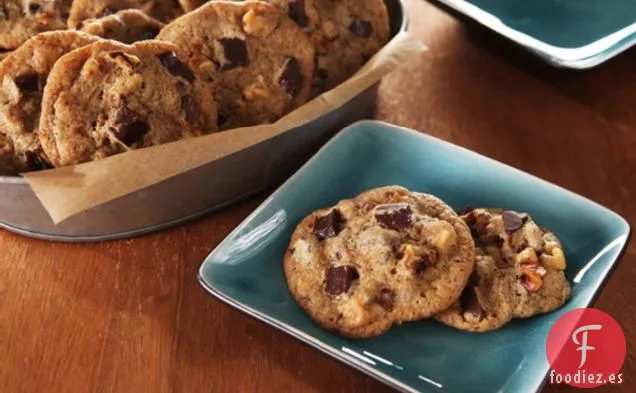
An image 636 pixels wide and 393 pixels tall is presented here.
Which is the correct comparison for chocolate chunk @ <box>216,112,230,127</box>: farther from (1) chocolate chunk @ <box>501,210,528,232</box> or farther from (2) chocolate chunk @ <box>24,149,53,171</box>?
→ (1) chocolate chunk @ <box>501,210,528,232</box>

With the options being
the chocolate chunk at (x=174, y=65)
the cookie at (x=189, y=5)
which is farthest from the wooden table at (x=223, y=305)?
the cookie at (x=189, y=5)

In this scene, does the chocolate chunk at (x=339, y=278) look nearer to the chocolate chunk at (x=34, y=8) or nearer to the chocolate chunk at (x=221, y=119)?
Answer: the chocolate chunk at (x=221, y=119)

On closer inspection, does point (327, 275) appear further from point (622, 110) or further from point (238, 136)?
point (622, 110)

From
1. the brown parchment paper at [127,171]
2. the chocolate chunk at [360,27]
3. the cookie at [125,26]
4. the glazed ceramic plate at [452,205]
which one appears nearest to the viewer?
the glazed ceramic plate at [452,205]

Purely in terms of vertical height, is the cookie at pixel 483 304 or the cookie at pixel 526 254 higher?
the cookie at pixel 526 254

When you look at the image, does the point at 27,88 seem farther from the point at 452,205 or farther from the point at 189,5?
the point at 452,205

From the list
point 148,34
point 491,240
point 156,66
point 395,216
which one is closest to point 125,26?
point 148,34

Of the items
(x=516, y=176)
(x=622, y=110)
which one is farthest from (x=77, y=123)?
(x=622, y=110)

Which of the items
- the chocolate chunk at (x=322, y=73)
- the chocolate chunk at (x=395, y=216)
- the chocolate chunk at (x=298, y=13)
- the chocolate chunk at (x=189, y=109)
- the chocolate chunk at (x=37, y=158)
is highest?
the chocolate chunk at (x=298, y=13)
